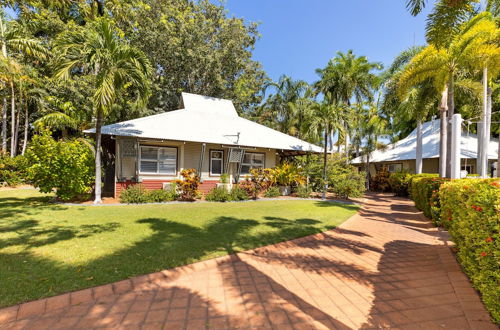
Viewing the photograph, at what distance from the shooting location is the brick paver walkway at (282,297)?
2.76m

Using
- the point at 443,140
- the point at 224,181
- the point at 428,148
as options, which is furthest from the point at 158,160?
the point at 428,148

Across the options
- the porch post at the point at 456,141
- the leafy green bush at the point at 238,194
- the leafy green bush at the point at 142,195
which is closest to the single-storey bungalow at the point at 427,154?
the porch post at the point at 456,141

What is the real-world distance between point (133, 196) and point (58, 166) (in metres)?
3.12

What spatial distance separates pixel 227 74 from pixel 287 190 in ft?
53.3

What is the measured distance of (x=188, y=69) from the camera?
78.2ft

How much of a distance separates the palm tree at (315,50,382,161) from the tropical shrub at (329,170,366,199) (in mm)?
6719

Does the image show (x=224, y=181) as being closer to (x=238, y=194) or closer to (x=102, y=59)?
(x=238, y=194)

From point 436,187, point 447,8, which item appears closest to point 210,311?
point 447,8

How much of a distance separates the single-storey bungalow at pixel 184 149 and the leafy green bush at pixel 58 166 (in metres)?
1.78

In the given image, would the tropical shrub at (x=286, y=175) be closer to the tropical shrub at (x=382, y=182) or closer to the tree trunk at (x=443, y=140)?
the tree trunk at (x=443, y=140)

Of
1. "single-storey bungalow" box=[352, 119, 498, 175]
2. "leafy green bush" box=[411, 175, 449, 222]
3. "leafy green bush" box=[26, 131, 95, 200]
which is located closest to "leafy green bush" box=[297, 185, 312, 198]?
"leafy green bush" box=[411, 175, 449, 222]

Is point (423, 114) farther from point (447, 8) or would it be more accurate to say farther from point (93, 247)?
point (93, 247)

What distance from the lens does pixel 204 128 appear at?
1489cm

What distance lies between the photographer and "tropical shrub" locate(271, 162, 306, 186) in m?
14.8
